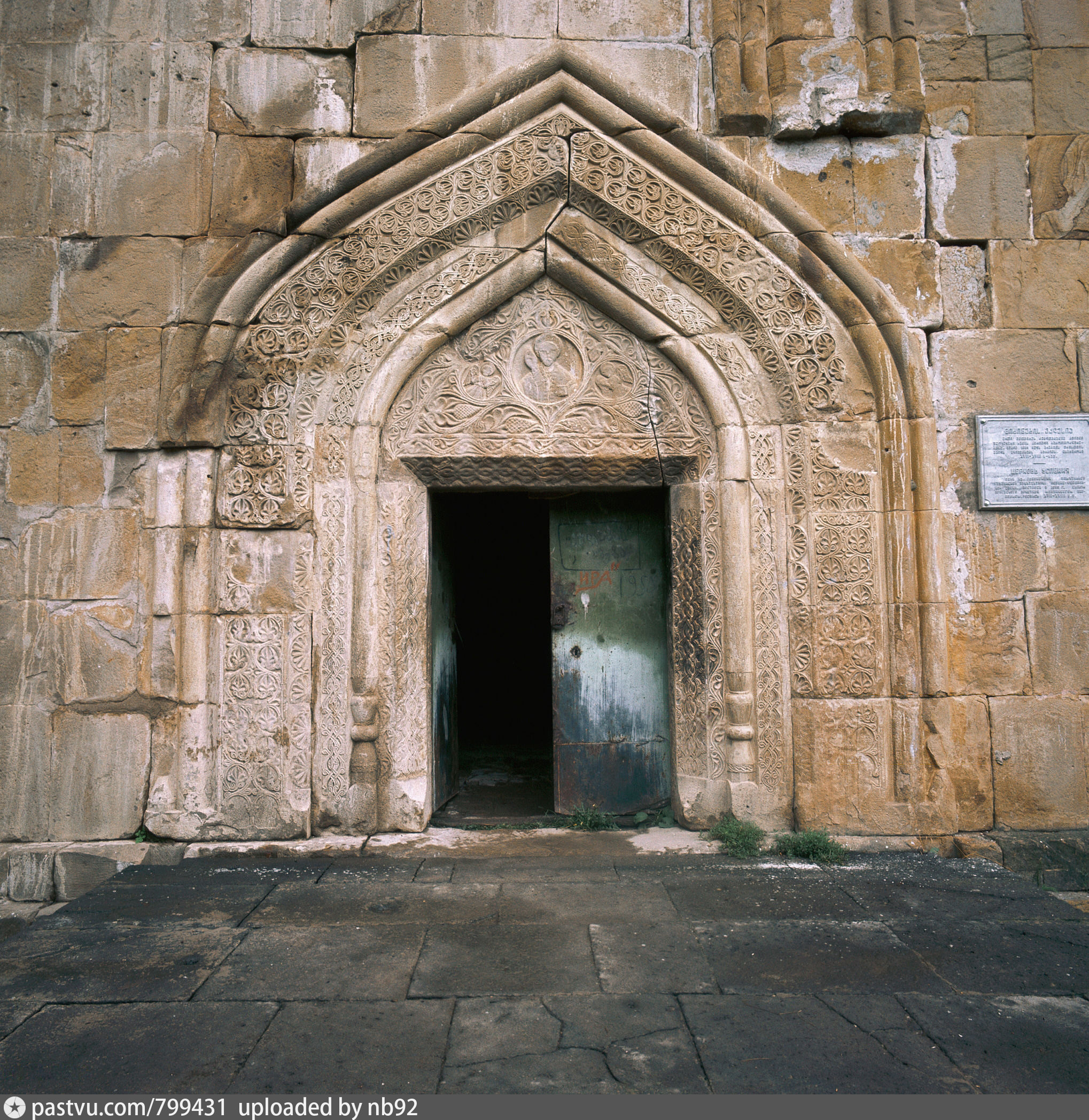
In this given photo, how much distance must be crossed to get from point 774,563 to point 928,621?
2.78ft

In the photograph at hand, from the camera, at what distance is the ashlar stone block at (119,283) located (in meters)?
4.12

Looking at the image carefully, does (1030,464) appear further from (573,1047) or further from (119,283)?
(119,283)

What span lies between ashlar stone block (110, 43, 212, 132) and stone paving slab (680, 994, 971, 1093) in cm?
489

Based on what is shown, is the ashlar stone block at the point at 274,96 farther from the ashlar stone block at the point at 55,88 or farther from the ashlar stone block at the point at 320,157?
the ashlar stone block at the point at 55,88

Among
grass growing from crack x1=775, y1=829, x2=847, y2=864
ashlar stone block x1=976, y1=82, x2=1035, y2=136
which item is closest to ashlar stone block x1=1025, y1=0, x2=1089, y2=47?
ashlar stone block x1=976, y1=82, x2=1035, y2=136

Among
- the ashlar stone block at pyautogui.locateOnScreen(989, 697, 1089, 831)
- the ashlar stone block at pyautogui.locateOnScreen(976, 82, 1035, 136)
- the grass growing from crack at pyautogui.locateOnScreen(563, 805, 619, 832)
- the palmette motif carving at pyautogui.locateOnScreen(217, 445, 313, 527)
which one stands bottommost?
the grass growing from crack at pyautogui.locateOnScreen(563, 805, 619, 832)

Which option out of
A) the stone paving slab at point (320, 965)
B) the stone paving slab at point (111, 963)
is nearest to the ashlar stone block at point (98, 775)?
the stone paving slab at point (111, 963)

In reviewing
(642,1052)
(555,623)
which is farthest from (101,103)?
(642,1052)

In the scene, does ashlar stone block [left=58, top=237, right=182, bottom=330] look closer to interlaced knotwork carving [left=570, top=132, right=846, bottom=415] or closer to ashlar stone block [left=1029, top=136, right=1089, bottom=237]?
interlaced knotwork carving [left=570, top=132, right=846, bottom=415]

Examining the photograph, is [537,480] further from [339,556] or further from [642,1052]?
[642,1052]

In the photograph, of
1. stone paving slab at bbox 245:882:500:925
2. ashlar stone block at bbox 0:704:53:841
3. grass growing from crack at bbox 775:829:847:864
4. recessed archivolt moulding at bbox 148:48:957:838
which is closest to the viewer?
stone paving slab at bbox 245:882:500:925

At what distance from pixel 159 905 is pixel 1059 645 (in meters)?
4.66

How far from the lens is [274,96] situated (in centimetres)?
420

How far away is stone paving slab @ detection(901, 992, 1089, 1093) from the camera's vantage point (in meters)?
2.09
